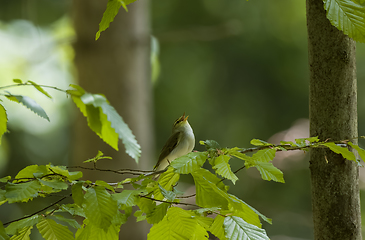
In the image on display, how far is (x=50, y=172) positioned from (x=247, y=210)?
50cm

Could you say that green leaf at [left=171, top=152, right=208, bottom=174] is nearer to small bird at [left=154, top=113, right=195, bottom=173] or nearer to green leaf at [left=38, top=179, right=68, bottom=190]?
green leaf at [left=38, top=179, right=68, bottom=190]

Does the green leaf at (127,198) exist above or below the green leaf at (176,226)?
above

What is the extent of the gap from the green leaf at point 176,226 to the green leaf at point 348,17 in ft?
2.01

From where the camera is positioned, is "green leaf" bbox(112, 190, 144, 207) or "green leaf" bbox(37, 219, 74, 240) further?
"green leaf" bbox(37, 219, 74, 240)

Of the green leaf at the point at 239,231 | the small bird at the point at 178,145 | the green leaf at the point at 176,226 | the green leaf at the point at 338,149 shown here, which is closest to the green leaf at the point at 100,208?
the green leaf at the point at 176,226

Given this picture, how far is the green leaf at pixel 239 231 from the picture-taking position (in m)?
0.73

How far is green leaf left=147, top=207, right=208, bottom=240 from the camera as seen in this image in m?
0.78

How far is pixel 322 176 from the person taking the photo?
3.68 ft

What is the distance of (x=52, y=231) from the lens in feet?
2.85

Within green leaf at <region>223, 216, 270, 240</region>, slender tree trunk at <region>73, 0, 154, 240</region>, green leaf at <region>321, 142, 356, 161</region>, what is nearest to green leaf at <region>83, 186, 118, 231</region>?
green leaf at <region>223, 216, 270, 240</region>

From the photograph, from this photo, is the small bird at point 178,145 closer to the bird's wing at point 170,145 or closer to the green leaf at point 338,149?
the bird's wing at point 170,145

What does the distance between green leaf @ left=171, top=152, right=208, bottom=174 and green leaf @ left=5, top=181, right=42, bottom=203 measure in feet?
1.00

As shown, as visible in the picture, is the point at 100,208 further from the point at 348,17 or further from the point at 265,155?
the point at 348,17

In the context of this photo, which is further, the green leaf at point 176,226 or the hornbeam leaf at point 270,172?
the hornbeam leaf at point 270,172
